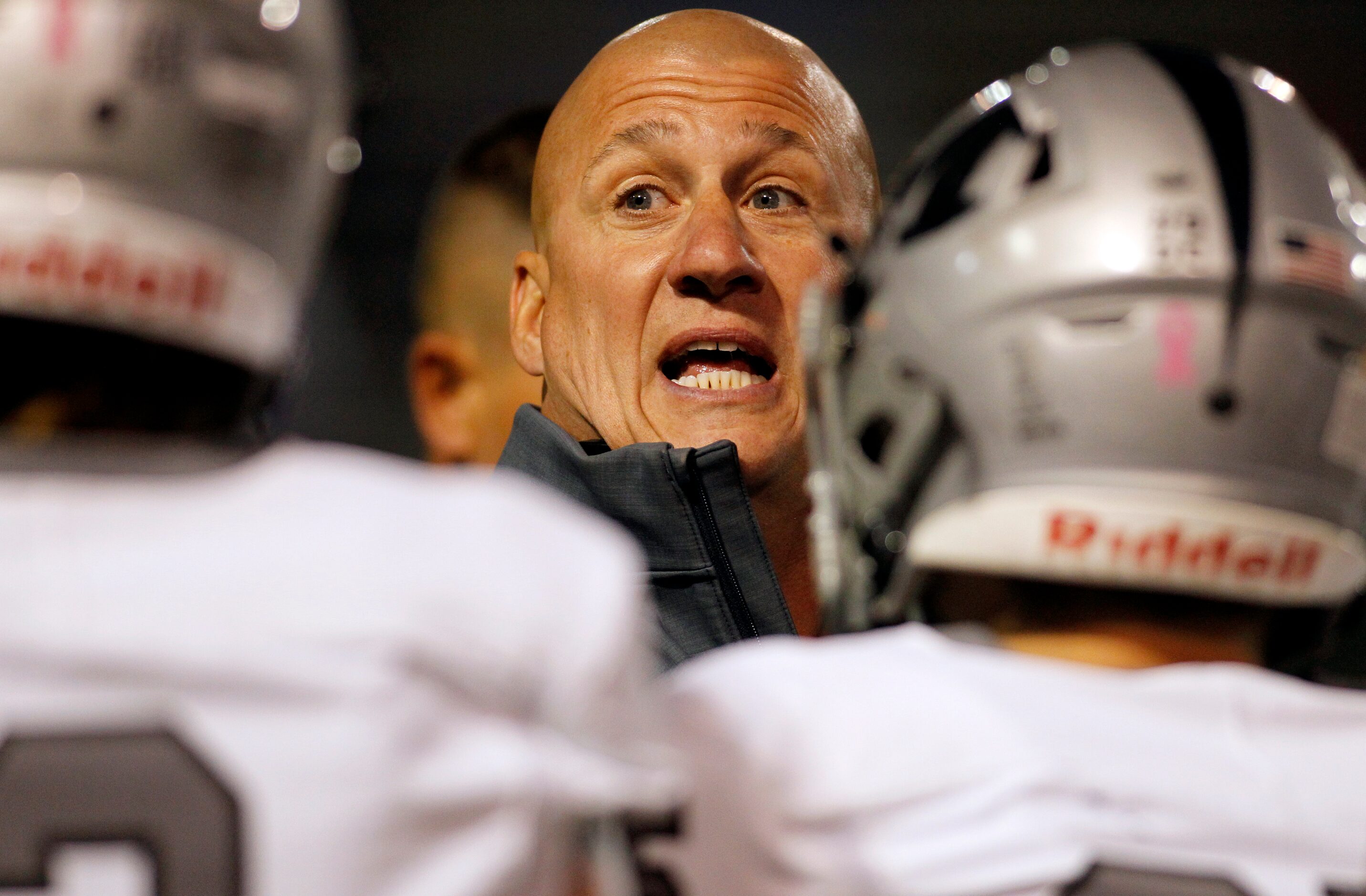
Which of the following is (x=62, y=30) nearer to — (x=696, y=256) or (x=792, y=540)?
(x=696, y=256)

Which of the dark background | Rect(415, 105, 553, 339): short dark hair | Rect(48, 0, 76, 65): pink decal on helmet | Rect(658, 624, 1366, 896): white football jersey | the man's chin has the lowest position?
Rect(658, 624, 1366, 896): white football jersey

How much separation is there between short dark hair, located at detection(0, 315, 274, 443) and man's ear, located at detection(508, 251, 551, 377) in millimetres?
1108

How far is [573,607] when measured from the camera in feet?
2.74

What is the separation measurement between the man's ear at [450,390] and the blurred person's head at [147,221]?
77.3 inches

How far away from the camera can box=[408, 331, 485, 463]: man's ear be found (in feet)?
10.1

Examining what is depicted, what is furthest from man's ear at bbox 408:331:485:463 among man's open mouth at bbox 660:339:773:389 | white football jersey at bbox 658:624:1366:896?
white football jersey at bbox 658:624:1366:896

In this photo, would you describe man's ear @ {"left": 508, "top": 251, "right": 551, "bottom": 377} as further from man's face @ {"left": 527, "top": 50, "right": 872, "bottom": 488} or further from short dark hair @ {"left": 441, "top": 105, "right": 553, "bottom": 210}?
short dark hair @ {"left": 441, "top": 105, "right": 553, "bottom": 210}

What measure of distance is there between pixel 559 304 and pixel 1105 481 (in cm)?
112

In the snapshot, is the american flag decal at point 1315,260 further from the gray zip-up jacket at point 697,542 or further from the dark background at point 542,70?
the dark background at point 542,70

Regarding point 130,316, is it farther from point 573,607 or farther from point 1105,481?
point 1105,481

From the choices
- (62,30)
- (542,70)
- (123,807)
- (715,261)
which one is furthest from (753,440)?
(542,70)

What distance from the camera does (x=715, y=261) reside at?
1.82 metres

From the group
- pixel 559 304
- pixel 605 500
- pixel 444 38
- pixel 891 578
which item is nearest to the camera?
pixel 891 578

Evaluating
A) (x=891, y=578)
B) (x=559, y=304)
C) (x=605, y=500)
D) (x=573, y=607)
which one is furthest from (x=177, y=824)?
(x=559, y=304)
